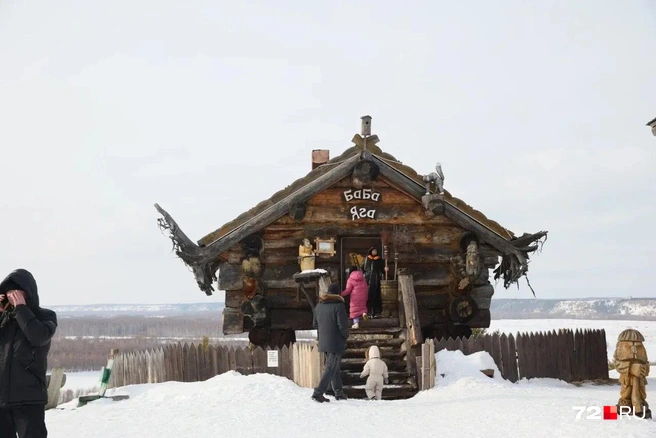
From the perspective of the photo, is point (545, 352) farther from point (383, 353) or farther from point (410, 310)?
point (383, 353)

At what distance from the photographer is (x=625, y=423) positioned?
33.4 ft

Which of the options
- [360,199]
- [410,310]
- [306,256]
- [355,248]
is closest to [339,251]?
[355,248]

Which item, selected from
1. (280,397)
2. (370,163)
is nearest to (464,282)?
(370,163)

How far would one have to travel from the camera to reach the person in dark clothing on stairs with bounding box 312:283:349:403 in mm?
12625

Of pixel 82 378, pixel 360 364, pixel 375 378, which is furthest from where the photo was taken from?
pixel 82 378

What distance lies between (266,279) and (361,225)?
2.57 metres

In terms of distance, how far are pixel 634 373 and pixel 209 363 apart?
8.88 meters

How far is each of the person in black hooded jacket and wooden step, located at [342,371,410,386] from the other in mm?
8215

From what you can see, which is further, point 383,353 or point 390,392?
point 383,353

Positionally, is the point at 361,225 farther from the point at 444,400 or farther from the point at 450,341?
the point at 444,400

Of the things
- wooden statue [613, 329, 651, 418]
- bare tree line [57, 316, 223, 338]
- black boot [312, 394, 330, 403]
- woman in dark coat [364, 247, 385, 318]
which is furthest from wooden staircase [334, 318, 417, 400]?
bare tree line [57, 316, 223, 338]

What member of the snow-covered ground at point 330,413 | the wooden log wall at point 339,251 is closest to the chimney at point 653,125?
the snow-covered ground at point 330,413

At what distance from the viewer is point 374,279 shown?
18.6 meters

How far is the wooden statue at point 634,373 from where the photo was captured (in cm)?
1053
